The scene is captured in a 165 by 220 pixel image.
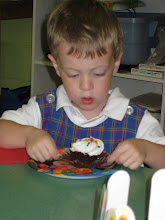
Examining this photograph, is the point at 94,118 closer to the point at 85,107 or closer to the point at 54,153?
the point at 85,107

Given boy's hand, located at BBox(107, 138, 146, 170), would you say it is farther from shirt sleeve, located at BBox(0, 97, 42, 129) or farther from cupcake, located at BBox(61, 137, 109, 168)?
shirt sleeve, located at BBox(0, 97, 42, 129)

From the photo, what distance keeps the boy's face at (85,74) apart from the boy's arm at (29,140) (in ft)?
0.50

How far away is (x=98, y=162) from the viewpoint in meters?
0.85

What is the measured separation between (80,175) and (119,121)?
1.45ft

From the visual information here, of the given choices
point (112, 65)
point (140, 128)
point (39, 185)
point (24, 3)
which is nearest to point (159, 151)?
point (140, 128)

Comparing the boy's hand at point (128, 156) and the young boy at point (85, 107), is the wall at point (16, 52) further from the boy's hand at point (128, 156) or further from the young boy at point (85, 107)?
the boy's hand at point (128, 156)

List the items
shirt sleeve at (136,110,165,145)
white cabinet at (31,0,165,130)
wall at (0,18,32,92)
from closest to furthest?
1. shirt sleeve at (136,110,165,145)
2. white cabinet at (31,0,165,130)
3. wall at (0,18,32,92)

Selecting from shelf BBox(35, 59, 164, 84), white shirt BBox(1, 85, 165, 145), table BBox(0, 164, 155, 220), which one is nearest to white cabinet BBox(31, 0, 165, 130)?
shelf BBox(35, 59, 164, 84)

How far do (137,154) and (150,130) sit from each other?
0.24 m

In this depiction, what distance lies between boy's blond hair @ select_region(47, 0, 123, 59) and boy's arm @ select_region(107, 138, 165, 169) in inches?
10.4

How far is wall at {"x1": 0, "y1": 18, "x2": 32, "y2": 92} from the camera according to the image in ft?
11.1

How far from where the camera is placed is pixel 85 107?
3.81 feet

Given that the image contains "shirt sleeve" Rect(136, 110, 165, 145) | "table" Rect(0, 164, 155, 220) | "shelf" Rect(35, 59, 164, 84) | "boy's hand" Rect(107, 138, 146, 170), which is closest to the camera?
"table" Rect(0, 164, 155, 220)

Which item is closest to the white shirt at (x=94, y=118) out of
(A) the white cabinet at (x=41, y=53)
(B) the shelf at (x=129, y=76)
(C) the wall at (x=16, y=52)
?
(B) the shelf at (x=129, y=76)
